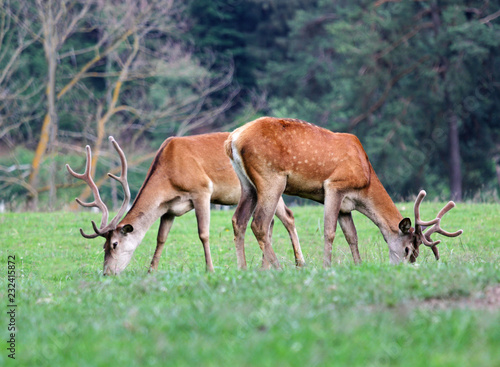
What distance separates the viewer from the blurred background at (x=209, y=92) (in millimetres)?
24953

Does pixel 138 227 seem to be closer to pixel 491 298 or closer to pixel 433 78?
pixel 491 298

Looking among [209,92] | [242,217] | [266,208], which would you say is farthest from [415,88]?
[266,208]

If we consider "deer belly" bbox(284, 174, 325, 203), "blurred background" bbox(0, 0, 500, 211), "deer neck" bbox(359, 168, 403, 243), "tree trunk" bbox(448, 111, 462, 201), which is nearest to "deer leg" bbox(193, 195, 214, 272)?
"deer belly" bbox(284, 174, 325, 203)

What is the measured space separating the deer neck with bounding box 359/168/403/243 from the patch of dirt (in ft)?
11.3

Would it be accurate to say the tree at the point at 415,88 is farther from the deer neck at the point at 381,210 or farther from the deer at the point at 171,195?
the deer at the point at 171,195

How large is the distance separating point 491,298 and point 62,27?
22302mm

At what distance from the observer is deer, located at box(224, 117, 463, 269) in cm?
845

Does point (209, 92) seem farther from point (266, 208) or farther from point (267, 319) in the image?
point (267, 319)

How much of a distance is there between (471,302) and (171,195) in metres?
4.79

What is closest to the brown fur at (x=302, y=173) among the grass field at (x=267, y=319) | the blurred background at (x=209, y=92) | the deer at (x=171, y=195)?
the deer at (x=171, y=195)

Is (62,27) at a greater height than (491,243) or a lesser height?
greater

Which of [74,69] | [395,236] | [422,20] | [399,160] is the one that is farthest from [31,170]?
[395,236]

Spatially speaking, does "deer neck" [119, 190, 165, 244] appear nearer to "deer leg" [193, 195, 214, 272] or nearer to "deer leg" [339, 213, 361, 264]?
"deer leg" [193, 195, 214, 272]

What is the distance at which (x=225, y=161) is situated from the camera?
9570 mm
